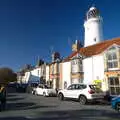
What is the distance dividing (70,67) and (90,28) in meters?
13.1

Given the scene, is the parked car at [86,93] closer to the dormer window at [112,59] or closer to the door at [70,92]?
the door at [70,92]

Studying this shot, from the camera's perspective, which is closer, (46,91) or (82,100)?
(82,100)

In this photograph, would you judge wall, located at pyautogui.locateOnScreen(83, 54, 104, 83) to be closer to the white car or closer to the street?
the white car

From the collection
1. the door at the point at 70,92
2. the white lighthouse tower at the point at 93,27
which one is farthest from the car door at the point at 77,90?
the white lighthouse tower at the point at 93,27

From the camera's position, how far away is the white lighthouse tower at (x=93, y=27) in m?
39.9

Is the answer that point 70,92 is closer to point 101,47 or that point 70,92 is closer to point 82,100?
point 82,100

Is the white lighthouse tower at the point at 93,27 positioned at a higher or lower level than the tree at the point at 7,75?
higher

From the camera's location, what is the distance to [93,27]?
40375 mm

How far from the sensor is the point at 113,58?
23.4m

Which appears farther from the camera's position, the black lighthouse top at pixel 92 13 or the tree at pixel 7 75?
the tree at pixel 7 75

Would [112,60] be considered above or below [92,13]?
below

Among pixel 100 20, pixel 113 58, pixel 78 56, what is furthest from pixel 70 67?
pixel 100 20

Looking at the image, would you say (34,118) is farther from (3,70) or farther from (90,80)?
(3,70)

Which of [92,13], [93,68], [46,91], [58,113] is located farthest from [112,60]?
[92,13]
